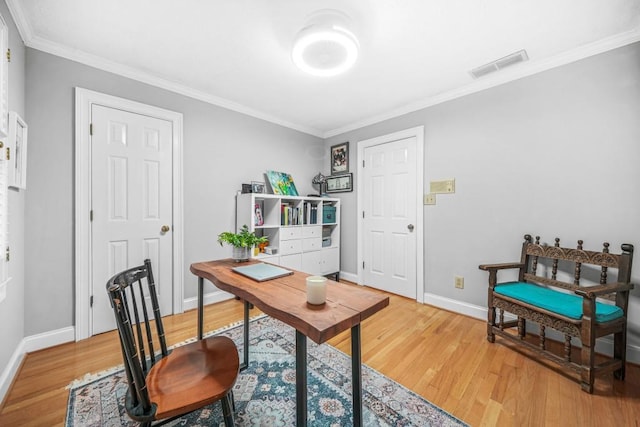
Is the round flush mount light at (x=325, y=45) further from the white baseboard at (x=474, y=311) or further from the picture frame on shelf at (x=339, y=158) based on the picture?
the white baseboard at (x=474, y=311)

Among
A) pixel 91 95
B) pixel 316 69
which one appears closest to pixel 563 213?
pixel 316 69

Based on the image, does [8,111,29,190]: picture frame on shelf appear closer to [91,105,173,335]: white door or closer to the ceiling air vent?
[91,105,173,335]: white door

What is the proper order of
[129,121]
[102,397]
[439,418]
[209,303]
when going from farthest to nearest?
[209,303] < [129,121] < [102,397] < [439,418]

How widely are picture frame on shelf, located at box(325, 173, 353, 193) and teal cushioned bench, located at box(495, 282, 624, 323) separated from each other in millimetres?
2226

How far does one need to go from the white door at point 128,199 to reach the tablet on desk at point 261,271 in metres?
1.39

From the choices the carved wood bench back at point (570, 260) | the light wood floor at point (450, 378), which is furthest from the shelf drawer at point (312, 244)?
the carved wood bench back at point (570, 260)

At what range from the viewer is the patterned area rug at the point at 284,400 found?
1.33 m

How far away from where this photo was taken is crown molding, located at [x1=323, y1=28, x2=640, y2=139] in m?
1.89

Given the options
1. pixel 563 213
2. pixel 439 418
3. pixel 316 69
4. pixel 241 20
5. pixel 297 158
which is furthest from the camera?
pixel 297 158

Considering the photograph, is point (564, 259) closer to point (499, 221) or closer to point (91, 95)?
point (499, 221)

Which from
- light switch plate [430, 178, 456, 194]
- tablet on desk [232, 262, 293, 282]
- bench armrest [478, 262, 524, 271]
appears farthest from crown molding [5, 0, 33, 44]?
bench armrest [478, 262, 524, 271]

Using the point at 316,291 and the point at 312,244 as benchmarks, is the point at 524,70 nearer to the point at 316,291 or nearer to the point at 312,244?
the point at 316,291

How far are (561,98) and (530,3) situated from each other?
0.93 meters

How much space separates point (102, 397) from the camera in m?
1.48
